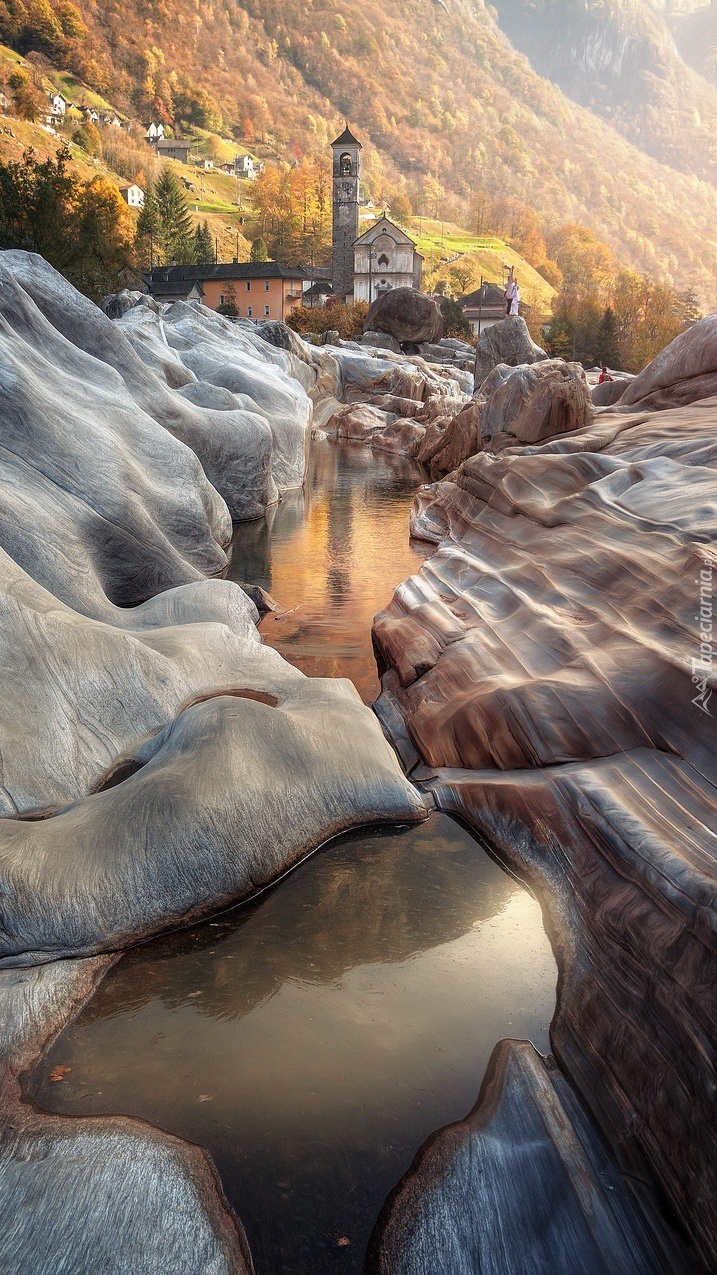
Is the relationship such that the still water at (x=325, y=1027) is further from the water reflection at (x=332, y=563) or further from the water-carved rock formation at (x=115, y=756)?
the water reflection at (x=332, y=563)

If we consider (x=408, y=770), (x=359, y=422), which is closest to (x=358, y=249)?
(x=359, y=422)

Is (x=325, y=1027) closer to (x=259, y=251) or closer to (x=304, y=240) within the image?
(x=259, y=251)

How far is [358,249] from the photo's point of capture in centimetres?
6450

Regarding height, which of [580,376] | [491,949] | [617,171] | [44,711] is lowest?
[491,949]

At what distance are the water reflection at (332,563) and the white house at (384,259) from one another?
51.1 metres

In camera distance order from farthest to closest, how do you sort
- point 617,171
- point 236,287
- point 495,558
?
point 617,171 → point 236,287 → point 495,558

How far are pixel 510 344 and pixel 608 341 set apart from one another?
85.2 ft

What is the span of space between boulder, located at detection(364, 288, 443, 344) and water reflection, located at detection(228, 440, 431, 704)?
29935mm

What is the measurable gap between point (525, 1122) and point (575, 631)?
286 centimetres

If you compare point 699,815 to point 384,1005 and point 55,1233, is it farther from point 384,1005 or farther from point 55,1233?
point 55,1233

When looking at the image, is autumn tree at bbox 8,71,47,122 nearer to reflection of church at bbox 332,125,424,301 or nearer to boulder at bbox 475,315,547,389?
reflection of church at bbox 332,125,424,301

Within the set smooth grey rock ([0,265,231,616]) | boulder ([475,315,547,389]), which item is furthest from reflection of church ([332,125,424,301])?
smooth grey rock ([0,265,231,616])

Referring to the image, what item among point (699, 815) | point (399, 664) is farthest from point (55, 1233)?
point (399, 664)

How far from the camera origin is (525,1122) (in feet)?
8.64
